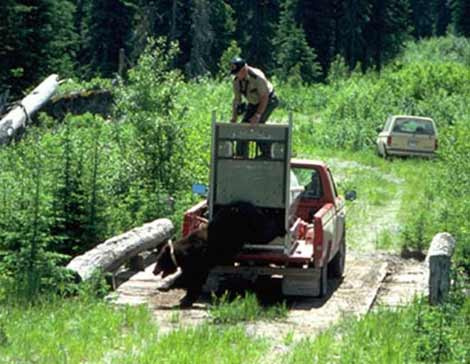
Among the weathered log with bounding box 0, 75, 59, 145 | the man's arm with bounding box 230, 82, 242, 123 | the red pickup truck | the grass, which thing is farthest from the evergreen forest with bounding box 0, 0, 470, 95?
the grass

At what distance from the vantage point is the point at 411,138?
108ft

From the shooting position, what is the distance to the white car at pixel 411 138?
32812 millimetres

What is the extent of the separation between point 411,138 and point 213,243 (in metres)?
20.6

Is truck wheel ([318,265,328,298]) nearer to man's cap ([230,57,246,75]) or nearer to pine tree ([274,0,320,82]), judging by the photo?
man's cap ([230,57,246,75])

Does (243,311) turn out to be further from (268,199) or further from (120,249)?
(120,249)

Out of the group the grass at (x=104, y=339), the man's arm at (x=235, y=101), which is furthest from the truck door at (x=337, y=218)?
the grass at (x=104, y=339)

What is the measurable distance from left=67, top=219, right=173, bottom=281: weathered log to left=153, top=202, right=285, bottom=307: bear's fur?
74 centimetres

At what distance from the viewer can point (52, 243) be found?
15203 millimetres

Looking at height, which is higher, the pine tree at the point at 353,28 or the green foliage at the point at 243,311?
the pine tree at the point at 353,28

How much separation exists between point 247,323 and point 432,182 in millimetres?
12555

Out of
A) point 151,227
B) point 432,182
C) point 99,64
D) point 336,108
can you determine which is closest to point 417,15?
point 99,64

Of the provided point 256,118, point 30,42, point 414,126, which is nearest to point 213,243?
point 256,118

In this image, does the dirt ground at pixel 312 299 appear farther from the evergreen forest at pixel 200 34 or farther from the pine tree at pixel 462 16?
the pine tree at pixel 462 16

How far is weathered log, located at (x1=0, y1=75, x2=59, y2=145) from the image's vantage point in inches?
894
